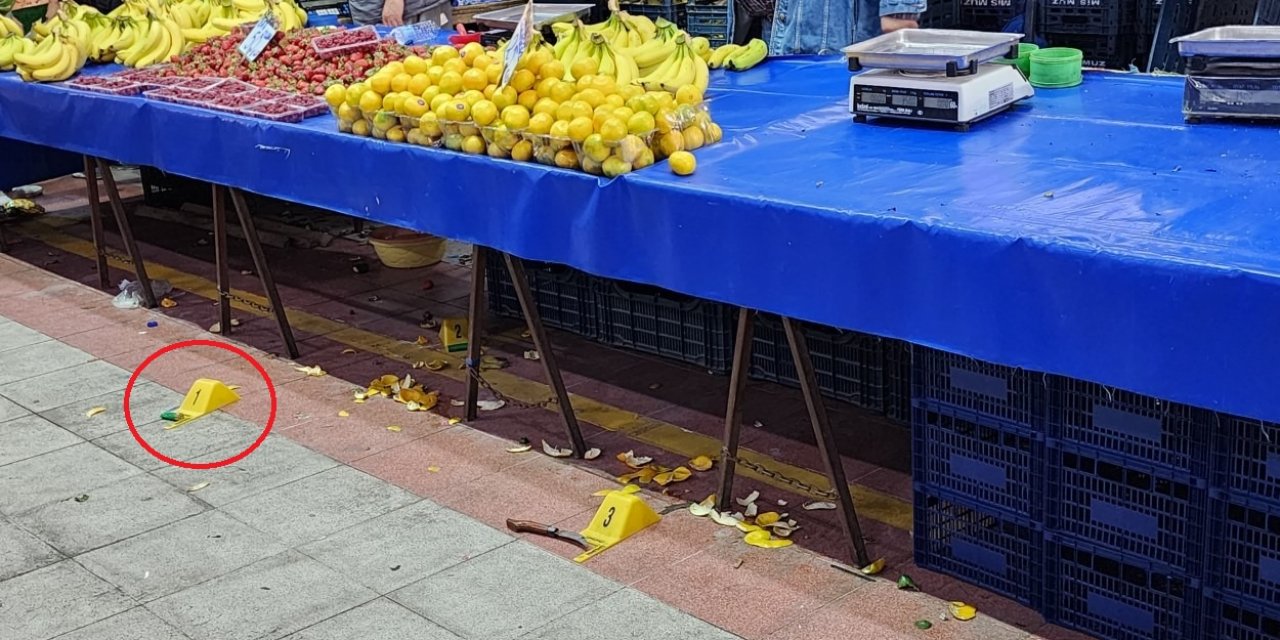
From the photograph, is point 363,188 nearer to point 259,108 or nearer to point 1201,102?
point 259,108

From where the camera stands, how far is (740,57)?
5832 mm

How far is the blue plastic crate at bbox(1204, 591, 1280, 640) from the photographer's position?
3.29m

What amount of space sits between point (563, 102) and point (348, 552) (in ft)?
5.39

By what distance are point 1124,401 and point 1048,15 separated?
14.2 feet

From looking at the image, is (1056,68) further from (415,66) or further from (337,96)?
(337,96)

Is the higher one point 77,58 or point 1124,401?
point 77,58

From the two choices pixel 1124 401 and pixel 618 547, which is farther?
pixel 618 547

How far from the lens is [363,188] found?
5.14m

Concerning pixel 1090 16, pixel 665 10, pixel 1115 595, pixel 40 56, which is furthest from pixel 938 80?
pixel 665 10

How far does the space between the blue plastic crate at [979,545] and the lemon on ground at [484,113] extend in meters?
1.86

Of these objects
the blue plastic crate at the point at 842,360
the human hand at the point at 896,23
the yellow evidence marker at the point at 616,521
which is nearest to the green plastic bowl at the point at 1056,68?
the human hand at the point at 896,23

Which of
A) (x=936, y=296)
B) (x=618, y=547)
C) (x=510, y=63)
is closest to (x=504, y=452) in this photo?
(x=618, y=547)

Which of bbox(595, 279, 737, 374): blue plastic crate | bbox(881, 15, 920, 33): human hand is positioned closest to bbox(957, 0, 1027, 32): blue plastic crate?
bbox(881, 15, 920, 33): human hand

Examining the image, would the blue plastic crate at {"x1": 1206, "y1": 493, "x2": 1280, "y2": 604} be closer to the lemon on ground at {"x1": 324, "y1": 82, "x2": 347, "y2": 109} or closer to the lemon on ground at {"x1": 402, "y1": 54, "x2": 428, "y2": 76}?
the lemon on ground at {"x1": 402, "y1": 54, "x2": 428, "y2": 76}
